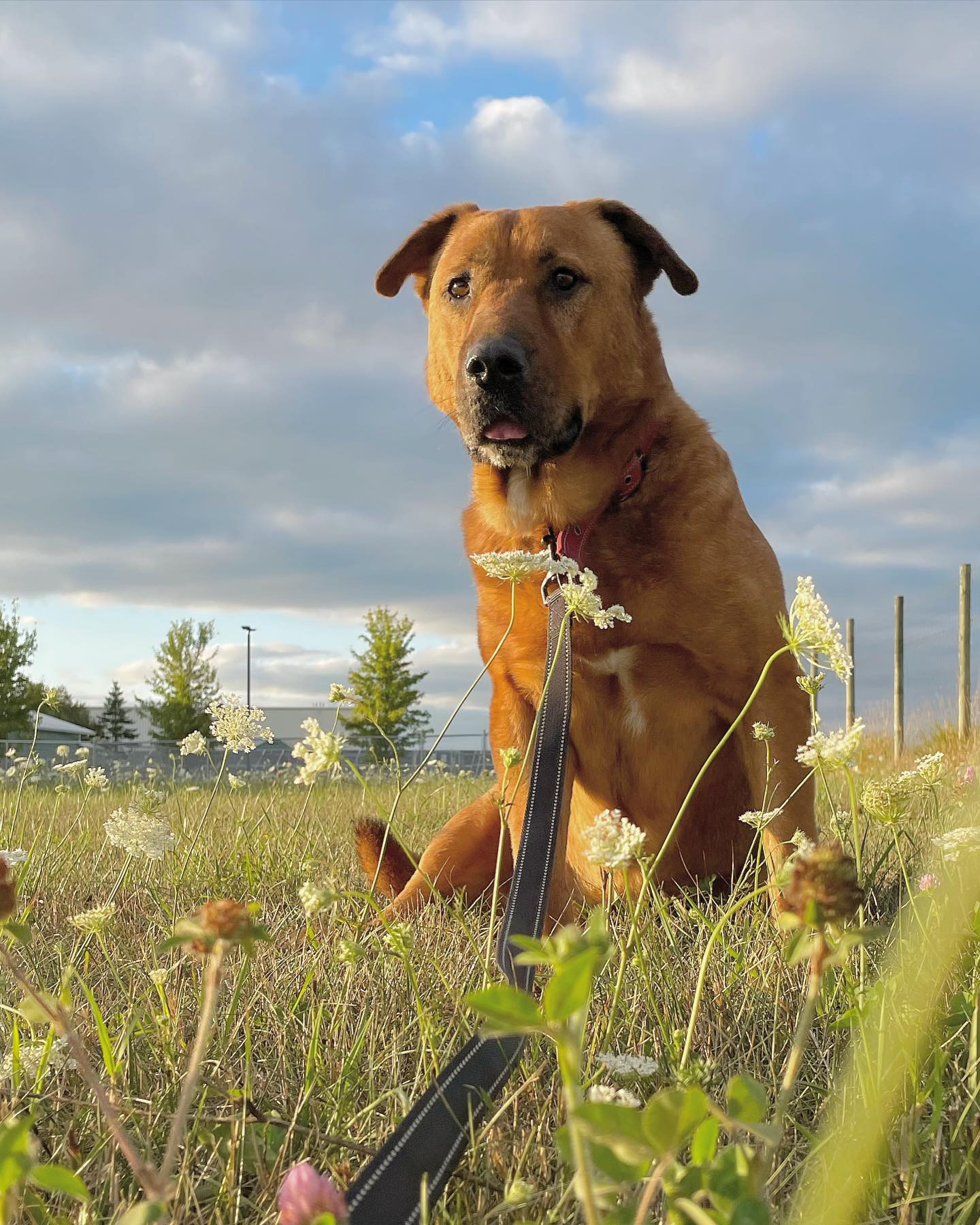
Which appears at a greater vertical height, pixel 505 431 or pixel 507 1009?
pixel 505 431

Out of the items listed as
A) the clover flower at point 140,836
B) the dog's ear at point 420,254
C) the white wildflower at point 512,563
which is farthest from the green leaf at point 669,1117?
the dog's ear at point 420,254

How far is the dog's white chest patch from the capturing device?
324cm

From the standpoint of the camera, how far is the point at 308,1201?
3.08 feet

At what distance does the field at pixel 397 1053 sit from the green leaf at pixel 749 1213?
0.05 metres

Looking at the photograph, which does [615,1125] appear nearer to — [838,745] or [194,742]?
[838,745]

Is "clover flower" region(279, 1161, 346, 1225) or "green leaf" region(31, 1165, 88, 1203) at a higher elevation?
"green leaf" region(31, 1165, 88, 1203)

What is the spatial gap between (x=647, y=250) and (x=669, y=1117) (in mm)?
3717

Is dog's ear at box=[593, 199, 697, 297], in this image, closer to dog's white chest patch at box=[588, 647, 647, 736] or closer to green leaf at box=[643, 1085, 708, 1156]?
dog's white chest patch at box=[588, 647, 647, 736]

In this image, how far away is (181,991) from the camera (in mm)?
2295

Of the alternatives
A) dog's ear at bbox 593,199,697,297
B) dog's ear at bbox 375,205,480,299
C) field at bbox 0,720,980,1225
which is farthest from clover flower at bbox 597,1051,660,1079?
dog's ear at bbox 375,205,480,299

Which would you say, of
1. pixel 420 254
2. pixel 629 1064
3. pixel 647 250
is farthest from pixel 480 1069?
pixel 420 254

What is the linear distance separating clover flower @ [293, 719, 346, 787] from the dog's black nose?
1825mm

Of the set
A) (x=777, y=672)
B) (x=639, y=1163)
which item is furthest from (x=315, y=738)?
(x=777, y=672)

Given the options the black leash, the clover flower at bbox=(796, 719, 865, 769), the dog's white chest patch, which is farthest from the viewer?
the dog's white chest patch
